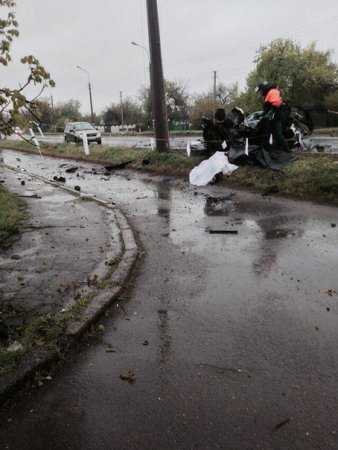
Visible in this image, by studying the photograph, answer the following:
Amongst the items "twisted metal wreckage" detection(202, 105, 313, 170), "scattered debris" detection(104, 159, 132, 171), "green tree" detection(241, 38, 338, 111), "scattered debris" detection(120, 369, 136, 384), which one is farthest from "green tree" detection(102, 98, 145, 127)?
"scattered debris" detection(120, 369, 136, 384)

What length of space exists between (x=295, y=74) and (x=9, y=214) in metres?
43.3

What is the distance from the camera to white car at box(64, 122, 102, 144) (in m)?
24.4

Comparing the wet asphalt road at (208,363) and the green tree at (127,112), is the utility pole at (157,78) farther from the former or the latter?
the green tree at (127,112)

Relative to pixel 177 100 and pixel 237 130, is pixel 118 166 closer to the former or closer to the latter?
pixel 237 130

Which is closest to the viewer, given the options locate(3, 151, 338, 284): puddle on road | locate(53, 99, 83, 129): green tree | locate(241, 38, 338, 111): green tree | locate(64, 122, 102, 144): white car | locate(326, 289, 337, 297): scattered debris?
locate(326, 289, 337, 297): scattered debris

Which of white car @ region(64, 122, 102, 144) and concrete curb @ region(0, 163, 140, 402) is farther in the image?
white car @ region(64, 122, 102, 144)

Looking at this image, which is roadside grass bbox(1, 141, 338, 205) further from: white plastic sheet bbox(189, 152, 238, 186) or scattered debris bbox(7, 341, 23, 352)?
scattered debris bbox(7, 341, 23, 352)

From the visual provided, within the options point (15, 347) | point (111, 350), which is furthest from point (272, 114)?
point (15, 347)

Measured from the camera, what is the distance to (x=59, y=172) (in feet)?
51.0

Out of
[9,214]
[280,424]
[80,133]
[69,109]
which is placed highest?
[69,109]

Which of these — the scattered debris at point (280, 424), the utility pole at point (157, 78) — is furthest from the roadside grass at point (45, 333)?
the utility pole at point (157, 78)

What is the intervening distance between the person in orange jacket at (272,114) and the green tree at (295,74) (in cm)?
3343

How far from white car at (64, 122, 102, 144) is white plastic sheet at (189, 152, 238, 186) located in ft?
48.6

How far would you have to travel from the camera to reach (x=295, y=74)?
1694 inches
